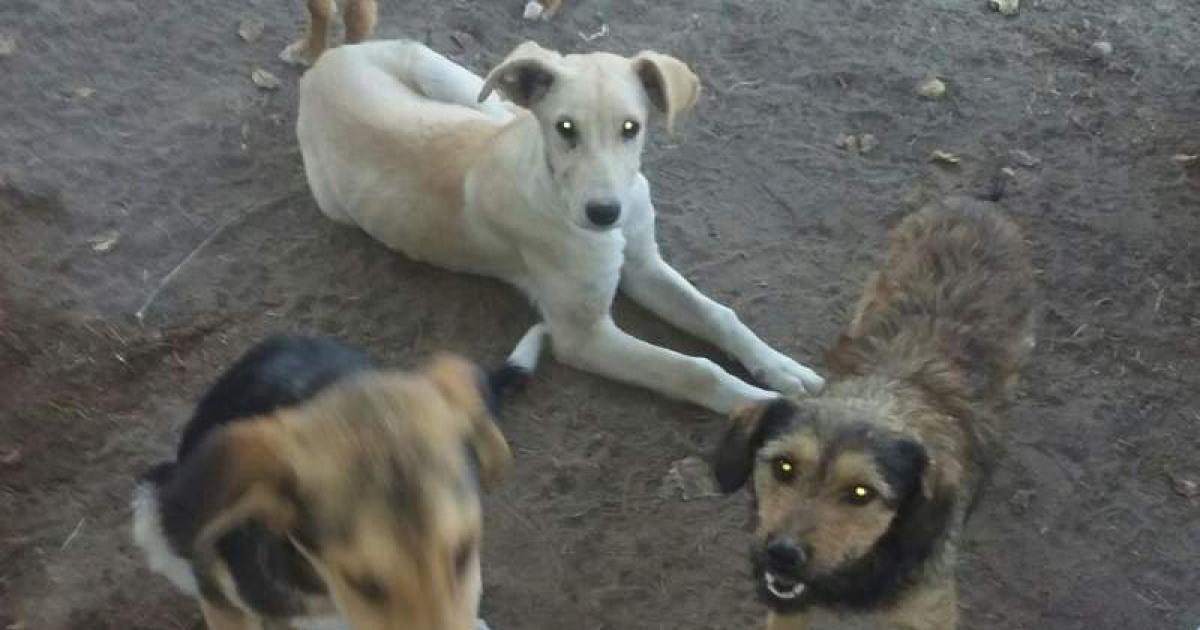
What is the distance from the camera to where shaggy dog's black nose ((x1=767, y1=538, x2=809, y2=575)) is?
270cm

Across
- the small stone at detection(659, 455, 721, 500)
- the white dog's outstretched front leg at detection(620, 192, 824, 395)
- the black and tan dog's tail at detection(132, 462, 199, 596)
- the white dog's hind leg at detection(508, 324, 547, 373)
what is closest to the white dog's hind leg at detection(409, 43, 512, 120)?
the white dog's outstretched front leg at detection(620, 192, 824, 395)

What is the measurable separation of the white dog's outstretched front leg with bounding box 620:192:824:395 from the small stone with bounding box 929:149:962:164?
111 centimetres

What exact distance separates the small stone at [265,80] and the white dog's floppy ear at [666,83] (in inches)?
71.1

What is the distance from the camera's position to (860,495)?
2719 mm

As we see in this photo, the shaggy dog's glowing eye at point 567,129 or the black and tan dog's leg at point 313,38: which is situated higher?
the shaggy dog's glowing eye at point 567,129

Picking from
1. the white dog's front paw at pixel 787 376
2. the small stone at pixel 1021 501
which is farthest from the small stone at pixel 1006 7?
the small stone at pixel 1021 501

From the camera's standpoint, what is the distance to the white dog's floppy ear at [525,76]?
11.9 ft

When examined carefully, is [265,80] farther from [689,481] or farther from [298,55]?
[689,481]

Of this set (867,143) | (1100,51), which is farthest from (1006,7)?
(867,143)

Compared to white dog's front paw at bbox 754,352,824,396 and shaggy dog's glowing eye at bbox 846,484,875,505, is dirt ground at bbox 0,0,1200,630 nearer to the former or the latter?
white dog's front paw at bbox 754,352,824,396

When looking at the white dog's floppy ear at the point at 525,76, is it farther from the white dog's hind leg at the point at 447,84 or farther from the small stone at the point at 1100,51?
the small stone at the point at 1100,51

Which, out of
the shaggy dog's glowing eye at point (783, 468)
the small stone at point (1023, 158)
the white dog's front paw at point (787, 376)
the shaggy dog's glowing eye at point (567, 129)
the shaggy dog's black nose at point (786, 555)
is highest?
the shaggy dog's glowing eye at point (567, 129)

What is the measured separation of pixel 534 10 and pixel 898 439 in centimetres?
293

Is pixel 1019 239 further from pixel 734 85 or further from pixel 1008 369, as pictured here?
pixel 734 85
